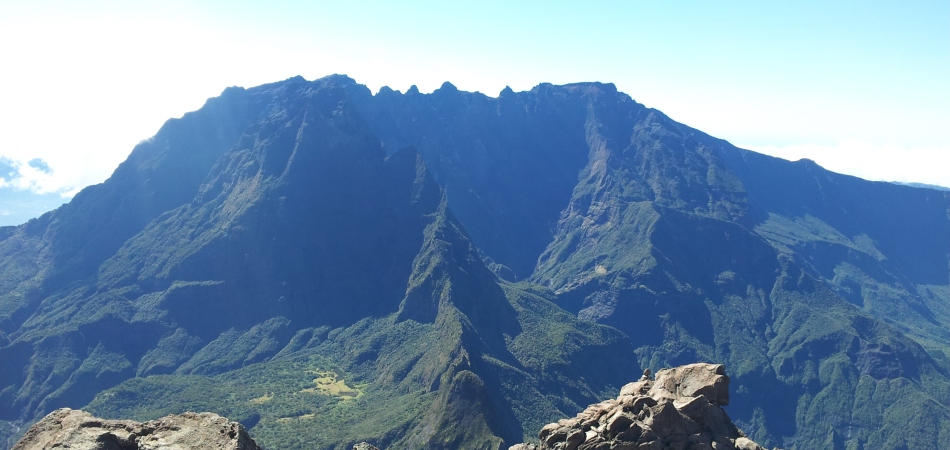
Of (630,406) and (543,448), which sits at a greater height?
(630,406)

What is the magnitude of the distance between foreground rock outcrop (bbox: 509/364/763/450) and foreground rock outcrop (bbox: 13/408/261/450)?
82.7ft

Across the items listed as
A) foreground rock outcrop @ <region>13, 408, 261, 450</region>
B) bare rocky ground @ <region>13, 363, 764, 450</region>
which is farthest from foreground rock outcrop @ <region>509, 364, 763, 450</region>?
foreground rock outcrop @ <region>13, 408, 261, 450</region>

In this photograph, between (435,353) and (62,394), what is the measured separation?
118908mm

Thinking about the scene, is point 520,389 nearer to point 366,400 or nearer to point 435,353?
point 435,353

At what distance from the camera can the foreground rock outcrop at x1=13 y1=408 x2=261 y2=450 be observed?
120ft

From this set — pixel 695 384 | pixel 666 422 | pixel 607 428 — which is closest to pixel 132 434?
pixel 607 428

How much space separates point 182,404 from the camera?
6845 inches

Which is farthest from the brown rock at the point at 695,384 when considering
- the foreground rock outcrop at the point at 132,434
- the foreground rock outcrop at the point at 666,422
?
the foreground rock outcrop at the point at 132,434

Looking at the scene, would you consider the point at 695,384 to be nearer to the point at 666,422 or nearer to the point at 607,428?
the point at 666,422

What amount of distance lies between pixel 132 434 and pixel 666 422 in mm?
36637

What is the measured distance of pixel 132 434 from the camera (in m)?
38.5

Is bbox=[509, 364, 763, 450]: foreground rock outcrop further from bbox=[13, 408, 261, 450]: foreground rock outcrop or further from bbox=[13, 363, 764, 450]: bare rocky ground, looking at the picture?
bbox=[13, 408, 261, 450]: foreground rock outcrop

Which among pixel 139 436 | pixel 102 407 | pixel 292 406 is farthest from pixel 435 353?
pixel 139 436

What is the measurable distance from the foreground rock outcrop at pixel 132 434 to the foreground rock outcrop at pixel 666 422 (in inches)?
992
